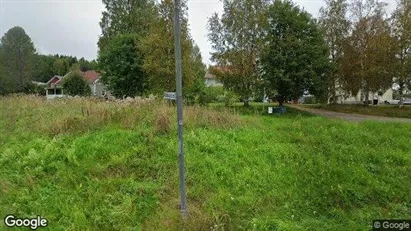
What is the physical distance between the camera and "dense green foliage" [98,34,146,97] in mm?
24106

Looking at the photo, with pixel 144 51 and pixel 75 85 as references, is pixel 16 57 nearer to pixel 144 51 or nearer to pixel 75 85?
pixel 75 85

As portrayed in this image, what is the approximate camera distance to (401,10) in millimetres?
23828

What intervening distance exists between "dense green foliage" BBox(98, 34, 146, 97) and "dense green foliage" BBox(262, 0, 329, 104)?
1080 centimetres

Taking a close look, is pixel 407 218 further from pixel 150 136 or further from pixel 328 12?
pixel 328 12

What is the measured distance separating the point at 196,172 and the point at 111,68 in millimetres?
21457

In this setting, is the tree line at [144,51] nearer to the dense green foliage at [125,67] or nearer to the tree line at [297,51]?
the dense green foliage at [125,67]

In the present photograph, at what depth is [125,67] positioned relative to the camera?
24078 mm

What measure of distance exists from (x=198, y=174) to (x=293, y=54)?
625 inches

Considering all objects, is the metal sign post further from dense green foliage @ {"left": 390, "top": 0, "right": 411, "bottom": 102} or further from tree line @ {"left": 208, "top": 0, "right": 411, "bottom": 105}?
dense green foliage @ {"left": 390, "top": 0, "right": 411, "bottom": 102}

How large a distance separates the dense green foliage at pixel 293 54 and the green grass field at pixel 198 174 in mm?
11028

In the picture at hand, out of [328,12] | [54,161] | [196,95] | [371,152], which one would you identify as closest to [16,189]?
[54,161]

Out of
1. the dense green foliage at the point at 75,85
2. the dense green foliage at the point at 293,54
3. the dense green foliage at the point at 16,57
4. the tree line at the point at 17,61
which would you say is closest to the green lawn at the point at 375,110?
the dense green foliage at the point at 293,54

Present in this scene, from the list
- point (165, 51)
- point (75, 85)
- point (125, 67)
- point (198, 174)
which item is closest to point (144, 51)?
point (165, 51)

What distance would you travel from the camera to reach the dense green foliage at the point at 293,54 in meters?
19.2
